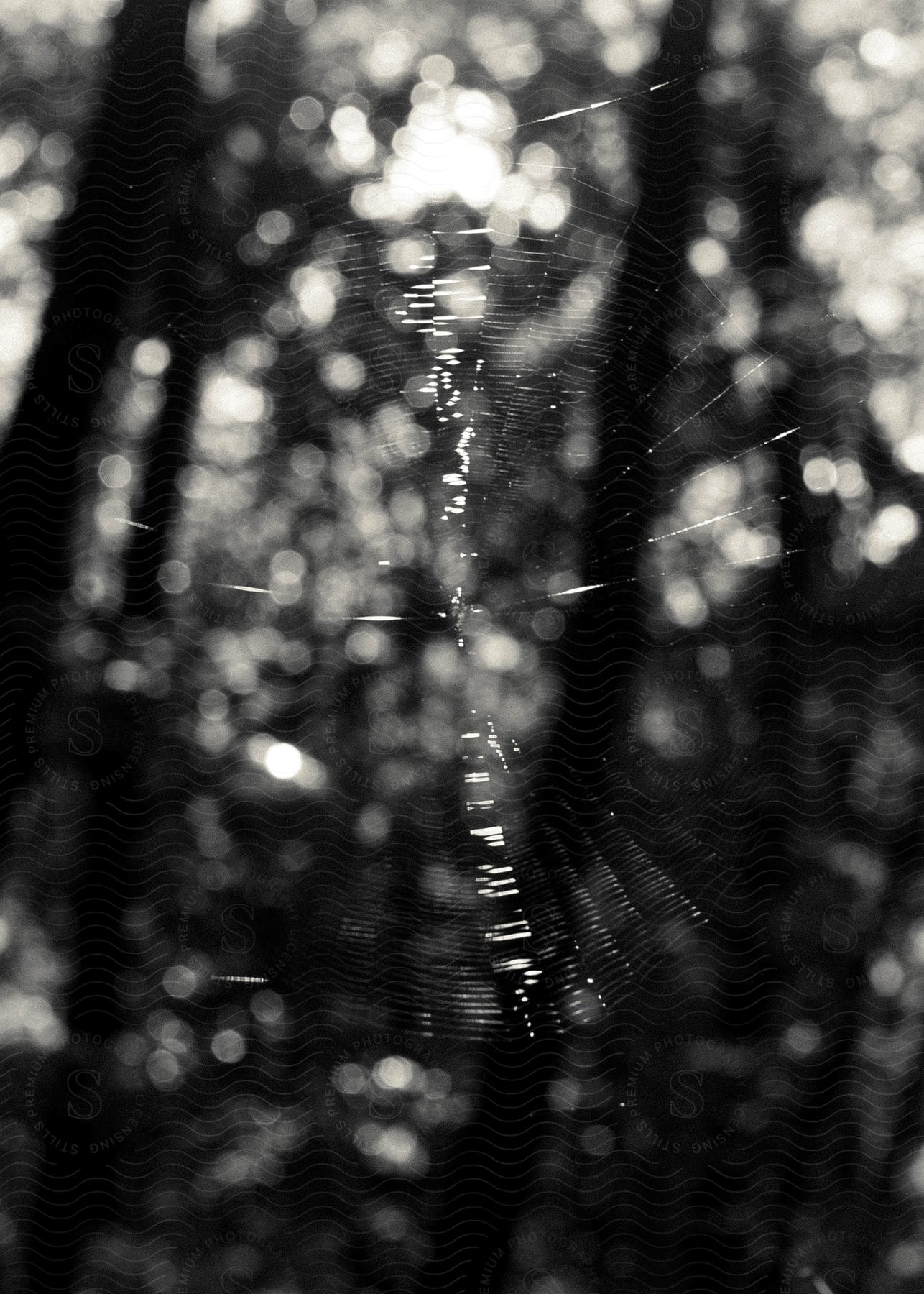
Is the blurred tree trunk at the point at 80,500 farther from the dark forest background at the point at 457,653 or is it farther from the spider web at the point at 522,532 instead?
the spider web at the point at 522,532

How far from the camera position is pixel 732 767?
0.98 meters

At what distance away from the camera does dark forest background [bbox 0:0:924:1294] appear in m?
0.93

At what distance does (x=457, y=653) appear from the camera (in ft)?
3.17

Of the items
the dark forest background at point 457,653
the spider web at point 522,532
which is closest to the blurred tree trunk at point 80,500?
the dark forest background at point 457,653

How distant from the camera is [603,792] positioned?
3.18 ft

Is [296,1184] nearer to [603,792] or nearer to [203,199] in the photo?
[603,792]

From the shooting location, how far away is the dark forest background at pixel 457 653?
3.06 feet

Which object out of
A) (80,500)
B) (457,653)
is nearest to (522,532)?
(457,653)

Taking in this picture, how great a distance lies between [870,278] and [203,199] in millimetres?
613

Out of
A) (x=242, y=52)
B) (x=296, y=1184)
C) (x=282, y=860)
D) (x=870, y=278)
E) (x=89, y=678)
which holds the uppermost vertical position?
(x=242, y=52)

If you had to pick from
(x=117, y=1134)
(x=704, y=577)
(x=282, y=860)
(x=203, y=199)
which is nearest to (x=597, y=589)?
(x=704, y=577)

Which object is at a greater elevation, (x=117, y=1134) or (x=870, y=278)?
(x=870, y=278)

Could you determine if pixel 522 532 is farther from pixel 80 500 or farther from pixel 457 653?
pixel 80 500

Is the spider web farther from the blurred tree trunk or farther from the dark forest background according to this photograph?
the blurred tree trunk
